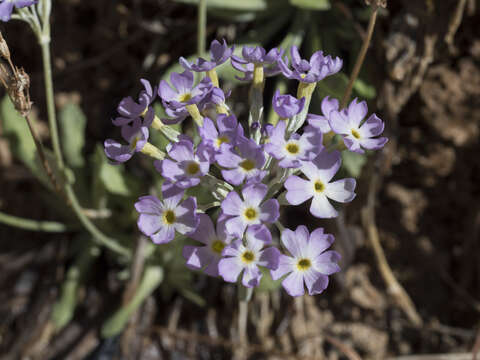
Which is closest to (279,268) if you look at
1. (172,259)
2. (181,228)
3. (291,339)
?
(181,228)

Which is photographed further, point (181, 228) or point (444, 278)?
point (444, 278)

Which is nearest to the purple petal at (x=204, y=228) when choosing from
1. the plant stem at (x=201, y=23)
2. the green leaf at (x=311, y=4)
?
the plant stem at (x=201, y=23)

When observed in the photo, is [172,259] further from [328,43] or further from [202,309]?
[328,43]

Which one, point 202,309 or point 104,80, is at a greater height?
point 104,80

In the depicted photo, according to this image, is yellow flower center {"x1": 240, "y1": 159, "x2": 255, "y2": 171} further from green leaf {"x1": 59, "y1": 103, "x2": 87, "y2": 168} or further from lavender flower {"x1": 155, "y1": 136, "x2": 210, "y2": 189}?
green leaf {"x1": 59, "y1": 103, "x2": 87, "y2": 168}

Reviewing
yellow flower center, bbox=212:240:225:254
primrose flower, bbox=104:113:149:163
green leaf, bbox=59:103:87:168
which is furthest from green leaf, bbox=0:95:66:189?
yellow flower center, bbox=212:240:225:254
